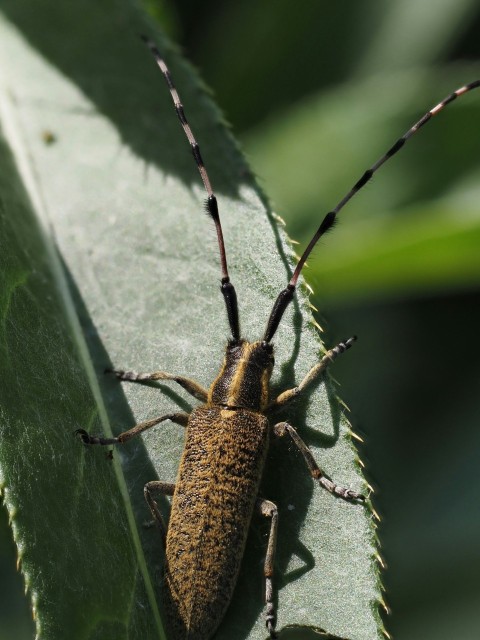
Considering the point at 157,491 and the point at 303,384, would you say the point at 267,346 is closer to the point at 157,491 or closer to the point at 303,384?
the point at 303,384

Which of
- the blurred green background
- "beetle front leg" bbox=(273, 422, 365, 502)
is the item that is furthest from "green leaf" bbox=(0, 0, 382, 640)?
the blurred green background

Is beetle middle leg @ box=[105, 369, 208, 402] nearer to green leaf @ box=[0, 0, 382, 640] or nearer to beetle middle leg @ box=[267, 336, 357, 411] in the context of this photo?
green leaf @ box=[0, 0, 382, 640]

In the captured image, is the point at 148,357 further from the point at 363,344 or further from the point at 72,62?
the point at 363,344

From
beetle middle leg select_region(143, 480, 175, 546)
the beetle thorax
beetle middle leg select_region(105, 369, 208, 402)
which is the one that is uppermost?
the beetle thorax

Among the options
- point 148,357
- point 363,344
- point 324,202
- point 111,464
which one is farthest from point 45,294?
point 363,344

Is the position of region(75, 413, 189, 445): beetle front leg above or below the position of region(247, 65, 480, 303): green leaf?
below

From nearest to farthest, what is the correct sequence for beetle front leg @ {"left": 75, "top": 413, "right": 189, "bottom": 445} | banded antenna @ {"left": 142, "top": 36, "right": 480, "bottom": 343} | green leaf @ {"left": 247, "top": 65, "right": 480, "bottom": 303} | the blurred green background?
1. beetle front leg @ {"left": 75, "top": 413, "right": 189, "bottom": 445}
2. banded antenna @ {"left": 142, "top": 36, "right": 480, "bottom": 343}
3. the blurred green background
4. green leaf @ {"left": 247, "top": 65, "right": 480, "bottom": 303}

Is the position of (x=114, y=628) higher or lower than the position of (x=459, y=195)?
lower

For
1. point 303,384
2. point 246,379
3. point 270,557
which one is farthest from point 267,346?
point 270,557
